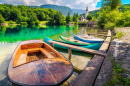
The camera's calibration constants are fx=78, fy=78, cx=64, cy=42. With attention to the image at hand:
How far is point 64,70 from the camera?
3090 millimetres

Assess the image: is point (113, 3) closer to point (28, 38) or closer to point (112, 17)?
point (112, 17)

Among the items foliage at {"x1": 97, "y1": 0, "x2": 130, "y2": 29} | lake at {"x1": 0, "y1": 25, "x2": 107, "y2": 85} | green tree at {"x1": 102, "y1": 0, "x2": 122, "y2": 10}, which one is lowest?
lake at {"x1": 0, "y1": 25, "x2": 107, "y2": 85}

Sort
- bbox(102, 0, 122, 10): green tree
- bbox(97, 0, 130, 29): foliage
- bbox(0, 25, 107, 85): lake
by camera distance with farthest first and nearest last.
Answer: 1. bbox(102, 0, 122, 10): green tree
2. bbox(97, 0, 130, 29): foliage
3. bbox(0, 25, 107, 85): lake

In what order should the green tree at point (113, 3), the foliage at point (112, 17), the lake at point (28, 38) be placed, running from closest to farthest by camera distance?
the lake at point (28, 38) < the foliage at point (112, 17) < the green tree at point (113, 3)

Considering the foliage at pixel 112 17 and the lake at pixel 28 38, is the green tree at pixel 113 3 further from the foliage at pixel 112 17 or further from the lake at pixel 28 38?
the lake at pixel 28 38

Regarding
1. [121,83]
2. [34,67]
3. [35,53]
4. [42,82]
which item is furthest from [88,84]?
[35,53]

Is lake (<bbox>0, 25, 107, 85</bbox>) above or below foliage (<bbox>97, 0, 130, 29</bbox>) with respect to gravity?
below

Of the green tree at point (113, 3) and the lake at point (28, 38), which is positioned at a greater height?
the green tree at point (113, 3)

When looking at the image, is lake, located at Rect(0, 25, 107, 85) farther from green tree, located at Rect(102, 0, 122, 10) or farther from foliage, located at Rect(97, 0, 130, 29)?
green tree, located at Rect(102, 0, 122, 10)

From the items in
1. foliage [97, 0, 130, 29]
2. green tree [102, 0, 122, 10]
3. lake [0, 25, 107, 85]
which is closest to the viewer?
lake [0, 25, 107, 85]

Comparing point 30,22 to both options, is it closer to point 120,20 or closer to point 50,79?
point 120,20

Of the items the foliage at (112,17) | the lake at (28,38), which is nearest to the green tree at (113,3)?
the foliage at (112,17)

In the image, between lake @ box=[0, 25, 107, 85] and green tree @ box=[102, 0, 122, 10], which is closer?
lake @ box=[0, 25, 107, 85]

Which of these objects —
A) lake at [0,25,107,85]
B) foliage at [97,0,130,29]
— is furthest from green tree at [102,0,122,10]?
lake at [0,25,107,85]
